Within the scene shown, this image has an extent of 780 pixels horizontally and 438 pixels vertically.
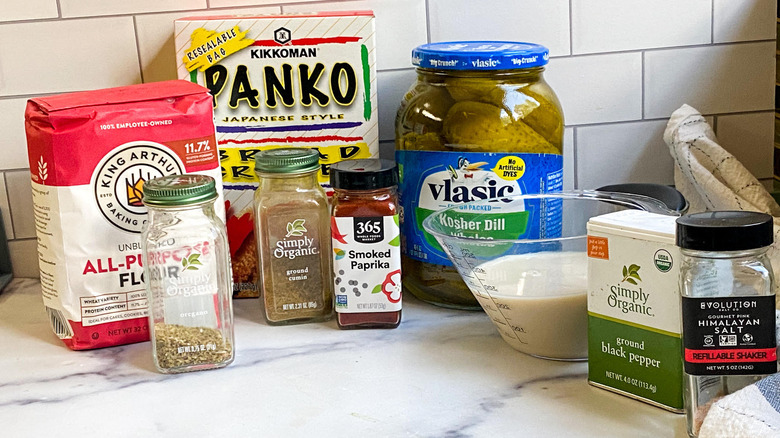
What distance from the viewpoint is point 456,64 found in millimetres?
980

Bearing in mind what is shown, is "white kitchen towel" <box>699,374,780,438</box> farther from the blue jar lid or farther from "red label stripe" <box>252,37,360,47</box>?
"red label stripe" <box>252,37,360,47</box>

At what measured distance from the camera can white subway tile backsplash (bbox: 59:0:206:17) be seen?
1121 millimetres

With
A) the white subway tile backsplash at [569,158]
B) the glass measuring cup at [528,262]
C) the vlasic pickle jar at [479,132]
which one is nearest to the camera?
the glass measuring cup at [528,262]

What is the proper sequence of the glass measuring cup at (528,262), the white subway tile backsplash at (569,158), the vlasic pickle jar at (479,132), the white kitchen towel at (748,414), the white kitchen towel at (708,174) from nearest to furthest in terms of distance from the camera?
the white kitchen towel at (748,414) → the glass measuring cup at (528,262) → the vlasic pickle jar at (479,132) → the white kitchen towel at (708,174) → the white subway tile backsplash at (569,158)

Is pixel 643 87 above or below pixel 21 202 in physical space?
above

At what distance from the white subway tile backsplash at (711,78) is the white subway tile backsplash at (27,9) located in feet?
2.58

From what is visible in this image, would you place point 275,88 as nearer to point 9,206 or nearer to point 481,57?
point 481,57

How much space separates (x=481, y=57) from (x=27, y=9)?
0.59 meters

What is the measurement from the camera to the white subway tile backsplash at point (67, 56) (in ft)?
3.70

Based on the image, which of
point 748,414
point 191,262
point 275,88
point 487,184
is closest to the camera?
point 748,414

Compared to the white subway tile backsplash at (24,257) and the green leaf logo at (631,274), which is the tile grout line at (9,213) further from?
the green leaf logo at (631,274)

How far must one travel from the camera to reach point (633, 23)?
3.86ft

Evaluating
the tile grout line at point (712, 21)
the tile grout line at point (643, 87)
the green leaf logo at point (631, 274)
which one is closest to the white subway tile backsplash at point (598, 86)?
the tile grout line at point (643, 87)

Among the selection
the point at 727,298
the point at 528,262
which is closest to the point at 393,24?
the point at 528,262
